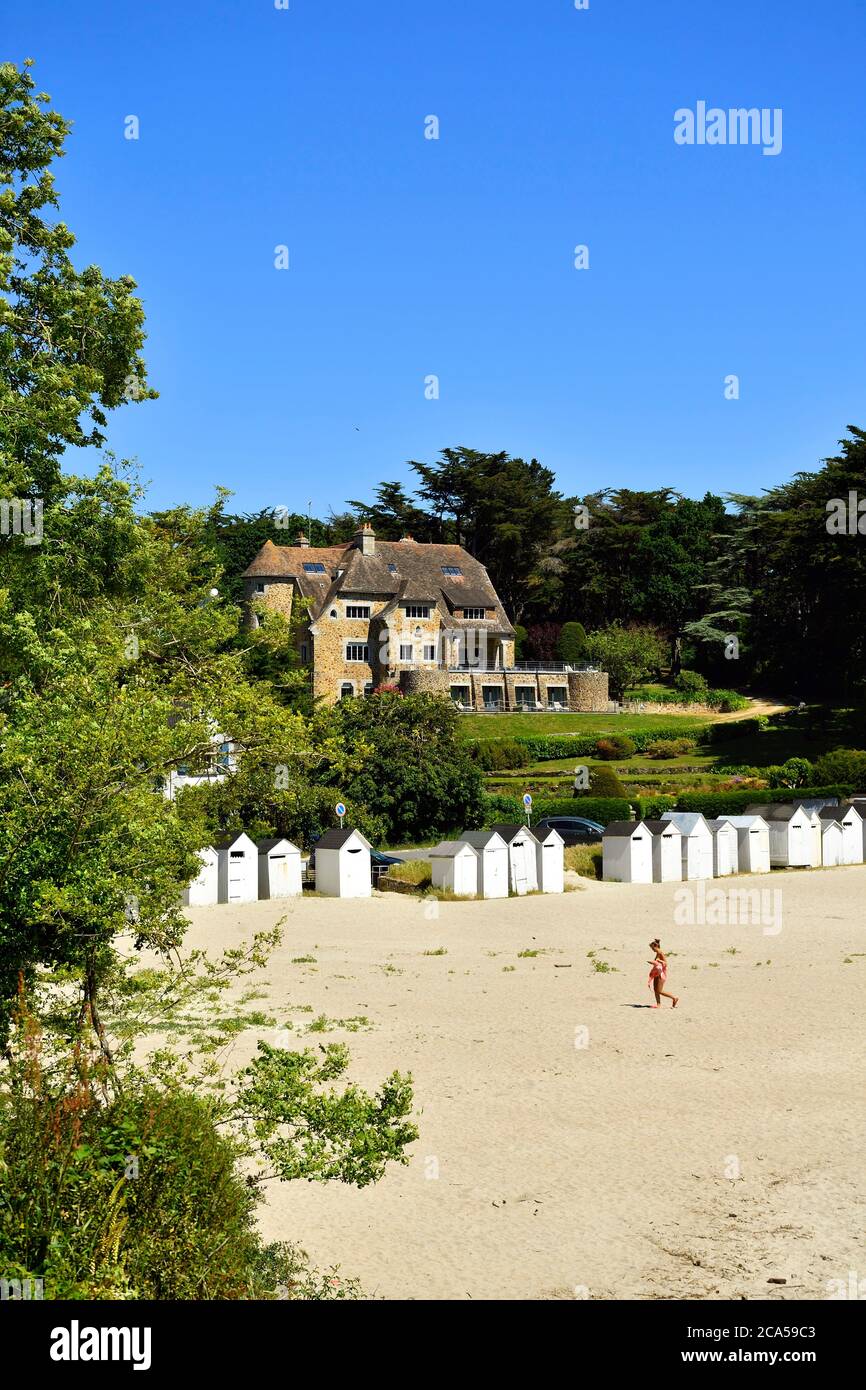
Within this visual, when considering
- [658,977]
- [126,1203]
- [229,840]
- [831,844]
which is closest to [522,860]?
[229,840]

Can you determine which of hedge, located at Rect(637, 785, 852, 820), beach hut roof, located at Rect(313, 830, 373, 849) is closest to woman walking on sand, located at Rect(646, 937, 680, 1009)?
beach hut roof, located at Rect(313, 830, 373, 849)

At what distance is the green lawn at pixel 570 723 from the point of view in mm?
65875

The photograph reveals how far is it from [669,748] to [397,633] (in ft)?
64.9

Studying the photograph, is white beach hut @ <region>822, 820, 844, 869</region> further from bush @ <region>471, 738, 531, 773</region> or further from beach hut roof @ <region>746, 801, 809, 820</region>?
bush @ <region>471, 738, 531, 773</region>

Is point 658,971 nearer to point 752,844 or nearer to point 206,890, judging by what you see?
point 206,890

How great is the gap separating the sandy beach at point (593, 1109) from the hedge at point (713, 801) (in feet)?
55.1

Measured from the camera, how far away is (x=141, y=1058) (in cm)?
1742

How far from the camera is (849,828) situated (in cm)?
4212

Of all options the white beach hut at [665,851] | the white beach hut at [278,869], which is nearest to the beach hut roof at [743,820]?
the white beach hut at [665,851]

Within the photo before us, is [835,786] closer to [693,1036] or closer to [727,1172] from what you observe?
[693,1036]

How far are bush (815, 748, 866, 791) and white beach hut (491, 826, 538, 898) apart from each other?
19.0 metres

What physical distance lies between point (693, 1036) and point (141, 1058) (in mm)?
8380

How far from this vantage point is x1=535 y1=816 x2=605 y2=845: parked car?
4166cm

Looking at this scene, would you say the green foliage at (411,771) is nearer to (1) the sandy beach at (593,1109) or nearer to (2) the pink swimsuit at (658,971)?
(1) the sandy beach at (593,1109)
